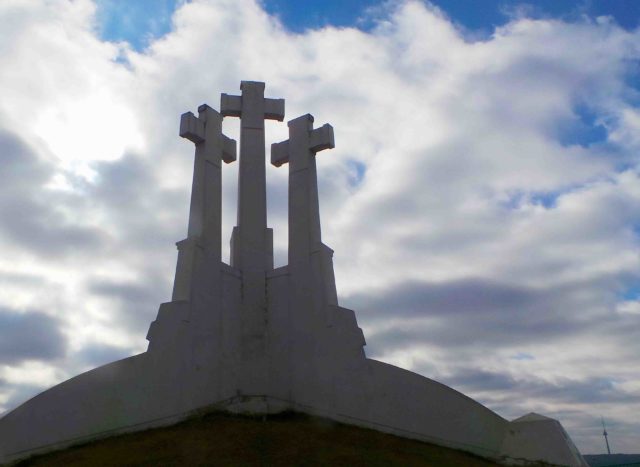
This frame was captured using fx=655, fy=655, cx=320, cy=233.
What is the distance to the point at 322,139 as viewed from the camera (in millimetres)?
19938

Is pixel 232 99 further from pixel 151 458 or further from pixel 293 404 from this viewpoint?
pixel 151 458

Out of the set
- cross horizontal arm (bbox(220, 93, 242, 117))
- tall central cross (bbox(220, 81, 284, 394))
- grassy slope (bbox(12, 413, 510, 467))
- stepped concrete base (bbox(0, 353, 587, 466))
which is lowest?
grassy slope (bbox(12, 413, 510, 467))

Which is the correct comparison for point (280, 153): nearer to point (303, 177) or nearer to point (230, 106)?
point (303, 177)

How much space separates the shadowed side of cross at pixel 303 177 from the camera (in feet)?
62.0

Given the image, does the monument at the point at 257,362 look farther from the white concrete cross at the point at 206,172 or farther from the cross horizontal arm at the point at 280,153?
the cross horizontal arm at the point at 280,153

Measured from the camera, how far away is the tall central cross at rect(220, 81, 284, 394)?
17.9 meters

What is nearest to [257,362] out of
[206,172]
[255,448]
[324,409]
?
[324,409]

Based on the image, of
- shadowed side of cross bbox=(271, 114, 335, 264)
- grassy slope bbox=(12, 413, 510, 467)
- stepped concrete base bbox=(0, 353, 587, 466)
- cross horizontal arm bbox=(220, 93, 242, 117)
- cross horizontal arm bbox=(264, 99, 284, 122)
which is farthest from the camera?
cross horizontal arm bbox=(264, 99, 284, 122)

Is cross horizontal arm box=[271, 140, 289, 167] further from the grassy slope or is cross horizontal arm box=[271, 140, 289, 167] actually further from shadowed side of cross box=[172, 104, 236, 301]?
the grassy slope

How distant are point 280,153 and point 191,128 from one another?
9.99ft

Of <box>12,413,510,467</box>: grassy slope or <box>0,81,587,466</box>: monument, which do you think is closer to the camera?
<box>12,413,510,467</box>: grassy slope

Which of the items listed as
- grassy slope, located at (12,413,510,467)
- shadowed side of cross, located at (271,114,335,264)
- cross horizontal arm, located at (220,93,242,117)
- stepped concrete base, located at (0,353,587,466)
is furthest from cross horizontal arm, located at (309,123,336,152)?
grassy slope, located at (12,413,510,467)

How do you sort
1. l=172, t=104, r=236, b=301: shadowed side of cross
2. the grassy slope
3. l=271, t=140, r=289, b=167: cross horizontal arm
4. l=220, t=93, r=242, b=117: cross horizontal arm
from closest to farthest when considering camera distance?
the grassy slope, l=172, t=104, r=236, b=301: shadowed side of cross, l=220, t=93, r=242, b=117: cross horizontal arm, l=271, t=140, r=289, b=167: cross horizontal arm

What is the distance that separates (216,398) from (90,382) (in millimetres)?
3396
